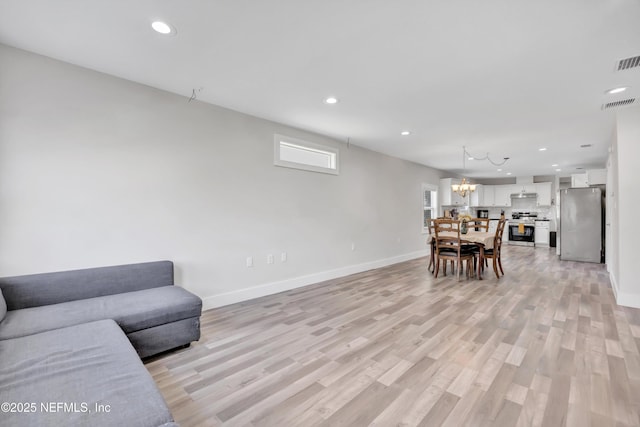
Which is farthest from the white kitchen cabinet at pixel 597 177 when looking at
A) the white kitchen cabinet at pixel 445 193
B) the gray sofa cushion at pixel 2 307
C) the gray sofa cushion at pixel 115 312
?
the gray sofa cushion at pixel 2 307

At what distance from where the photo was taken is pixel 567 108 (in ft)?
11.5

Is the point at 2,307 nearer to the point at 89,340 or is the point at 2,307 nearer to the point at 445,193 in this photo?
the point at 89,340

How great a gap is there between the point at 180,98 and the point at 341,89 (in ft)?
5.80

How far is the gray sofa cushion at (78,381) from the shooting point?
1031mm

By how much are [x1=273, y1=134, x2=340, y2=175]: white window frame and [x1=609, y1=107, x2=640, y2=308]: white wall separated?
12.2 feet

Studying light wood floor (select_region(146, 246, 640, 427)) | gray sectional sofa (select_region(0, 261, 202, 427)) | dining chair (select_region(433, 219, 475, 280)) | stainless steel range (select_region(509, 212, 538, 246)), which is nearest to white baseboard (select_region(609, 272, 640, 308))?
light wood floor (select_region(146, 246, 640, 427))

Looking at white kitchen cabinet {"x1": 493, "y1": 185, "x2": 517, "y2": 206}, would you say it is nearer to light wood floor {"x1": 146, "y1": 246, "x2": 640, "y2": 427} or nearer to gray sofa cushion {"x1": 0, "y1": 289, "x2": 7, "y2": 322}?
light wood floor {"x1": 146, "y1": 246, "x2": 640, "y2": 427}

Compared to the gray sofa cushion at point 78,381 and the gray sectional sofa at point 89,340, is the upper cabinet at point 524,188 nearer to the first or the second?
the gray sectional sofa at point 89,340

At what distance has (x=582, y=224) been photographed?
256 inches

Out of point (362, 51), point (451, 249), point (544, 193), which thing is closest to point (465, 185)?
point (451, 249)

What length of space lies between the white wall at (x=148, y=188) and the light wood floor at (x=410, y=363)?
0.74 m

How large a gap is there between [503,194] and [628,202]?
22.8ft

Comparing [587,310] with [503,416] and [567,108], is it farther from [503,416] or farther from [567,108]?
[503,416]

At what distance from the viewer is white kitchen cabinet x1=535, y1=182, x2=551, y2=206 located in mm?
9188
